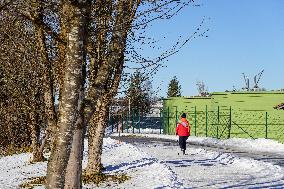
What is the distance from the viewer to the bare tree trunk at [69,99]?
6191 mm

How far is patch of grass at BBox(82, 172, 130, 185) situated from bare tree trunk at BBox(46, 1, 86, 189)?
7253mm

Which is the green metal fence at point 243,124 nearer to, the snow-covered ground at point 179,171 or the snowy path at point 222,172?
the snow-covered ground at point 179,171

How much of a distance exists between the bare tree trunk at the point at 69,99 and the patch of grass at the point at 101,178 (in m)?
7.25

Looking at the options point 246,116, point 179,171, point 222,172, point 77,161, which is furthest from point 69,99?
point 246,116

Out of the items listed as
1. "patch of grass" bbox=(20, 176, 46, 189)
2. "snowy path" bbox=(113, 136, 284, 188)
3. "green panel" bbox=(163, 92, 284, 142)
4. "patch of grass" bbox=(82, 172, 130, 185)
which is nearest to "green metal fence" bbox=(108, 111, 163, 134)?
"green panel" bbox=(163, 92, 284, 142)

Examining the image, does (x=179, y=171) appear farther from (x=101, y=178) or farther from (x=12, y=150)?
(x=12, y=150)

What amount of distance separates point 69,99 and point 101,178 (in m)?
8.10

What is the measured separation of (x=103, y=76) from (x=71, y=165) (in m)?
2.25

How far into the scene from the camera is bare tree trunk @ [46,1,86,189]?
6.19 m

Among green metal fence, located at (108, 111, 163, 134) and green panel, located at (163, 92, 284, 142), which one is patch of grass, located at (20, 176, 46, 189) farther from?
green metal fence, located at (108, 111, 163, 134)

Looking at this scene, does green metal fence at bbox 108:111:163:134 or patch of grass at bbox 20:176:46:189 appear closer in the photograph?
patch of grass at bbox 20:176:46:189

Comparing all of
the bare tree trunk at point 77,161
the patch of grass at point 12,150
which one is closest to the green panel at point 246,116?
the patch of grass at point 12,150

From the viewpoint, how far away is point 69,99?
619 cm

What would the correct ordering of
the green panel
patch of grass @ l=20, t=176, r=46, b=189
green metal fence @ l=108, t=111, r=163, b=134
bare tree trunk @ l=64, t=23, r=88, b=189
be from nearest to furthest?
bare tree trunk @ l=64, t=23, r=88, b=189, patch of grass @ l=20, t=176, r=46, b=189, the green panel, green metal fence @ l=108, t=111, r=163, b=134
